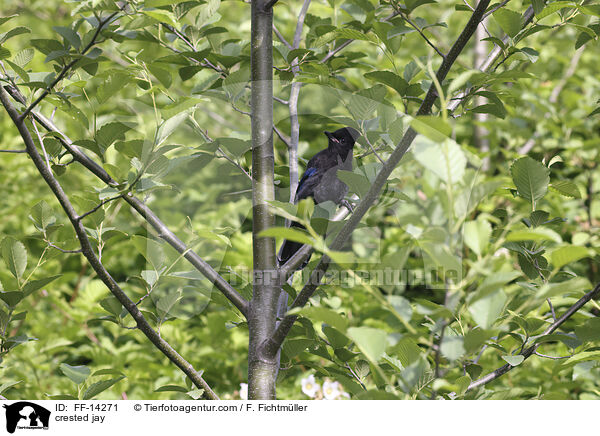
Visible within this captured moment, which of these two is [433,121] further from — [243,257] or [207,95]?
[243,257]

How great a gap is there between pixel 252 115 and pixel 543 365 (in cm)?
127

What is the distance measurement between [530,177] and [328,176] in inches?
15.9

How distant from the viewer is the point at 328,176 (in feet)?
3.62

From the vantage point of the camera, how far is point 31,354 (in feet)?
5.80

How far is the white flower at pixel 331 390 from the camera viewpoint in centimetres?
159

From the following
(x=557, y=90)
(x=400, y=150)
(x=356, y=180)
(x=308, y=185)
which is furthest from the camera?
(x=557, y=90)

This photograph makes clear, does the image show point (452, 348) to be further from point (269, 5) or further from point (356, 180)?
point (269, 5)

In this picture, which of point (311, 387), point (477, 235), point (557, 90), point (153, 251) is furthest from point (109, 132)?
point (557, 90)

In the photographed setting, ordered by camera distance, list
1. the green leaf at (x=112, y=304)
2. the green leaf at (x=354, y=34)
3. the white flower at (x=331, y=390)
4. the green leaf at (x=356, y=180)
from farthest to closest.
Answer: the white flower at (x=331, y=390) < the green leaf at (x=112, y=304) < the green leaf at (x=354, y=34) < the green leaf at (x=356, y=180)

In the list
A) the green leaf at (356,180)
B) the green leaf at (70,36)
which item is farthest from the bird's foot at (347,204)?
the green leaf at (70,36)

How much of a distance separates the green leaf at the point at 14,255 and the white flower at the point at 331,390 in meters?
0.94

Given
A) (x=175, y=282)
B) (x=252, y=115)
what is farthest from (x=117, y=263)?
(x=252, y=115)

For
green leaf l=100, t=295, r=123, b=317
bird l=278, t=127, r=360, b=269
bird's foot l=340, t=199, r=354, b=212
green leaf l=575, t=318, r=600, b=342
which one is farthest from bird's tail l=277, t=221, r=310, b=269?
green leaf l=575, t=318, r=600, b=342

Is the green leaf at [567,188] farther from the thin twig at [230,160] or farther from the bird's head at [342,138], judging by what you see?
the thin twig at [230,160]
